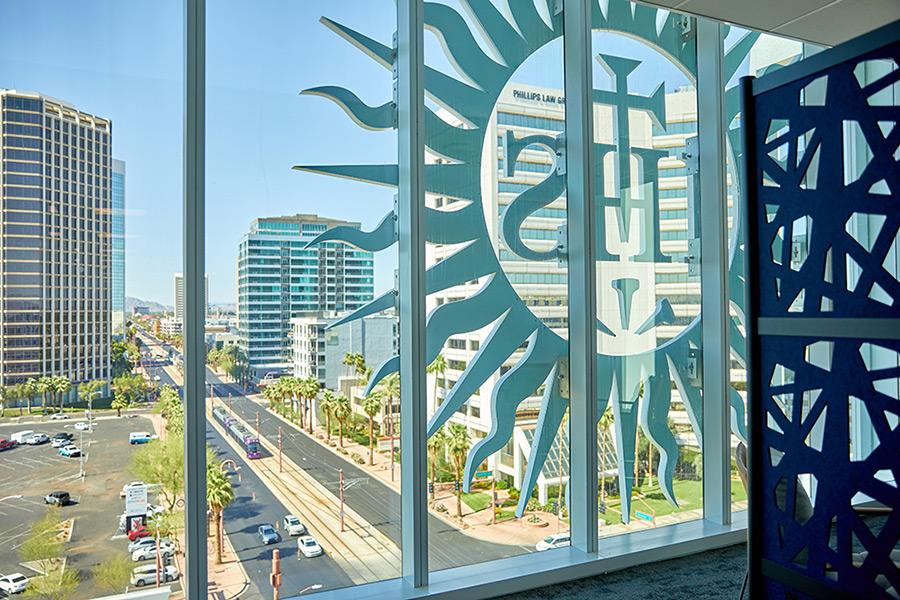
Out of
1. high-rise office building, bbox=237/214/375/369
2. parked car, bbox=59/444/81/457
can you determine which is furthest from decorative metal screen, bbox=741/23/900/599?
parked car, bbox=59/444/81/457

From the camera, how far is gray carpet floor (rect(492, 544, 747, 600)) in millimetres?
3297

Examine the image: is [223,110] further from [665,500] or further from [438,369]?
[665,500]

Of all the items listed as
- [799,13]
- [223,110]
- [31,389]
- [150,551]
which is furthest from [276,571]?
[799,13]

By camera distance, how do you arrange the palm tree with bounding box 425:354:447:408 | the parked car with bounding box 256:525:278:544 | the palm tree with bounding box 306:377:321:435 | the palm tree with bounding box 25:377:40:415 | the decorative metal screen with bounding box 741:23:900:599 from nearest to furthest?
1. the decorative metal screen with bounding box 741:23:900:599
2. the palm tree with bounding box 25:377:40:415
3. the parked car with bounding box 256:525:278:544
4. the palm tree with bounding box 306:377:321:435
5. the palm tree with bounding box 425:354:447:408

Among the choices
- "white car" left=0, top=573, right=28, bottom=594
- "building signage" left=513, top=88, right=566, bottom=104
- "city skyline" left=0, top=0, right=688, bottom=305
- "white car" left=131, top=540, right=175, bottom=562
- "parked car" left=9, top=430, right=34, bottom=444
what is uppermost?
"building signage" left=513, top=88, right=566, bottom=104

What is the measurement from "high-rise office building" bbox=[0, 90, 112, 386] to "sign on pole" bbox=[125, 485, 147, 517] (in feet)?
1.74

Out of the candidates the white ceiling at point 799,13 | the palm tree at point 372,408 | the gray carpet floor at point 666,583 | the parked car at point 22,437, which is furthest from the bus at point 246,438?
the white ceiling at point 799,13

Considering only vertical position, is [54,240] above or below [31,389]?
above

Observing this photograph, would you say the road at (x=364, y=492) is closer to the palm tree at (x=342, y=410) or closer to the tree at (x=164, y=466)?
the palm tree at (x=342, y=410)

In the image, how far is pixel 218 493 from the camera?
2.88 m

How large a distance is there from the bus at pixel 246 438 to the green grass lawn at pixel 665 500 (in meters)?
2.23

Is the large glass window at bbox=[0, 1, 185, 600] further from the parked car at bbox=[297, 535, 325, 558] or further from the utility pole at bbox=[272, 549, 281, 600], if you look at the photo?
the parked car at bbox=[297, 535, 325, 558]

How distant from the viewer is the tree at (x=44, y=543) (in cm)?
254

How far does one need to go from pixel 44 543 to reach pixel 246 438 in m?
0.90
